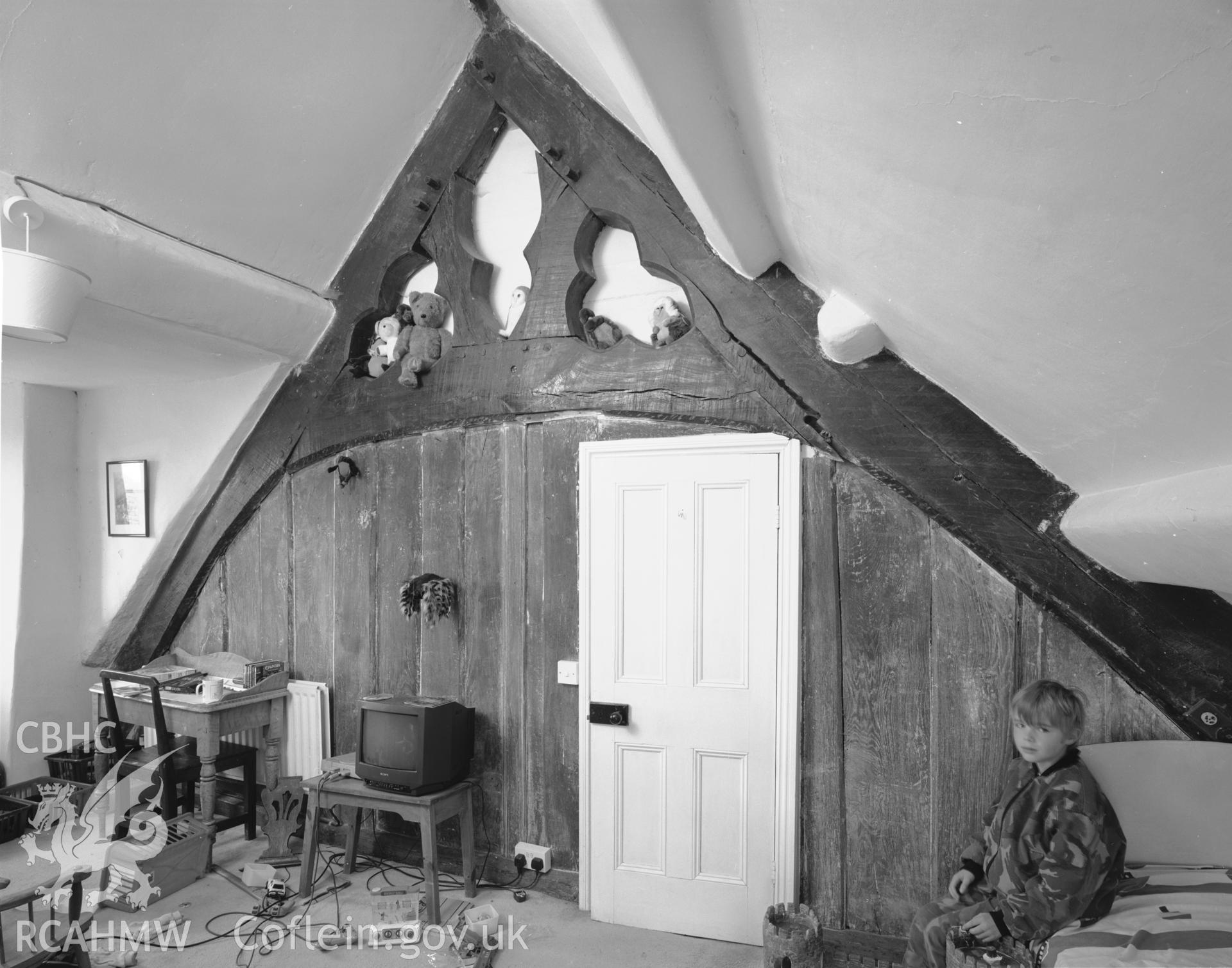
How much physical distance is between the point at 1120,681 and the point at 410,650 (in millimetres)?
2848

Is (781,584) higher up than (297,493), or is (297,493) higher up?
(297,493)

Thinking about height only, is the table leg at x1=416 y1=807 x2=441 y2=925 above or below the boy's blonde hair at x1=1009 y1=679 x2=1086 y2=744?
below

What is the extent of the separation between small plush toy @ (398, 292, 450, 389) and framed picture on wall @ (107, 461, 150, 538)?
→ 185 centimetres

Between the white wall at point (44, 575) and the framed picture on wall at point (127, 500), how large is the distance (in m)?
0.34

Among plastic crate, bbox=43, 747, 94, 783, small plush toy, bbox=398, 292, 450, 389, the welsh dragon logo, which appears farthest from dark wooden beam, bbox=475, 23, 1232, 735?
plastic crate, bbox=43, 747, 94, 783

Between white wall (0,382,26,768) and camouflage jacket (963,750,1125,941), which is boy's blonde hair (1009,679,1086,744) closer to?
camouflage jacket (963,750,1125,941)

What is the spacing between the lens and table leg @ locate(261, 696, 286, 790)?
13.2ft

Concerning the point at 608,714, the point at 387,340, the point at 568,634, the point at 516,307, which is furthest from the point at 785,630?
the point at 387,340

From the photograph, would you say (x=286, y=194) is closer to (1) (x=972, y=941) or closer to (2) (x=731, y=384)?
(2) (x=731, y=384)

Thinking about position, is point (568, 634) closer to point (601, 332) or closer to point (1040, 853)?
point (601, 332)

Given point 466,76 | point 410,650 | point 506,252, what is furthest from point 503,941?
point 466,76

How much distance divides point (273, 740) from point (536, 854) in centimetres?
155

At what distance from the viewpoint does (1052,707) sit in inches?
90.7

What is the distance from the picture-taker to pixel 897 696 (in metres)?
2.90
